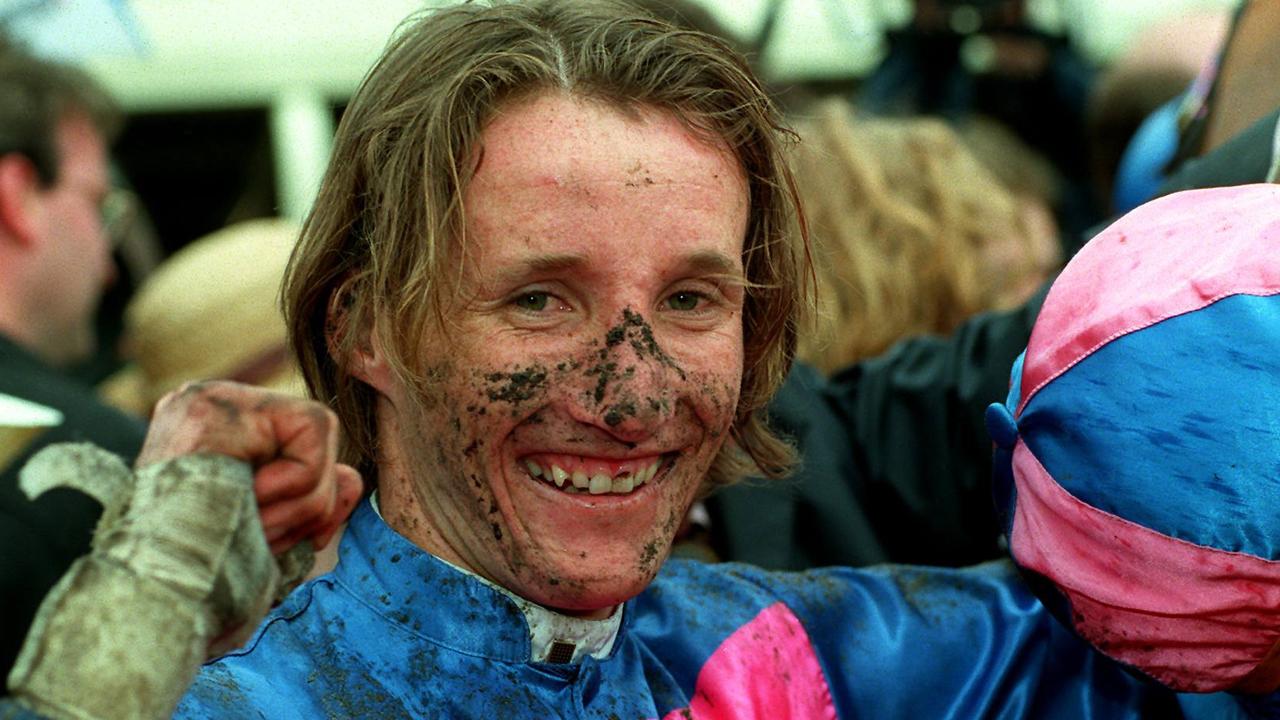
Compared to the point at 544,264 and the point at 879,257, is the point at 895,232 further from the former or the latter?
the point at 544,264

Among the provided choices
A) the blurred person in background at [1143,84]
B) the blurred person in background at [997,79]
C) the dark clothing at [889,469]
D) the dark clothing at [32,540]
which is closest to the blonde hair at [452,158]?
the dark clothing at [889,469]

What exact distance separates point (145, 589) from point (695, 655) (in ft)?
2.91

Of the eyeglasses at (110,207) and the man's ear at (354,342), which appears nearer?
the man's ear at (354,342)

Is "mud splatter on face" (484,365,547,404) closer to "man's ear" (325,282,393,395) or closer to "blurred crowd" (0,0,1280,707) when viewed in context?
"man's ear" (325,282,393,395)

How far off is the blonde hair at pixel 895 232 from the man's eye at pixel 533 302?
163 cm

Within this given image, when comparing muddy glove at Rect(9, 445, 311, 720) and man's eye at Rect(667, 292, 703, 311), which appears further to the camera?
man's eye at Rect(667, 292, 703, 311)

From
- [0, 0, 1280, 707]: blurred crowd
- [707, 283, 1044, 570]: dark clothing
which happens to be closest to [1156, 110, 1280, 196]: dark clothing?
[0, 0, 1280, 707]: blurred crowd

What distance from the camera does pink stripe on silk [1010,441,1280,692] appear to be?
1796mm

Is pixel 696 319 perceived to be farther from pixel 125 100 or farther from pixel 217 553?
pixel 125 100

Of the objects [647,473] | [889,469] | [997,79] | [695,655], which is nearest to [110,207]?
[889,469]

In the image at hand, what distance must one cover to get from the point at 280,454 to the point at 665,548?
537 mm

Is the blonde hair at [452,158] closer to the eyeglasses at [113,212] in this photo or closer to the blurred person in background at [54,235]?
the blurred person in background at [54,235]

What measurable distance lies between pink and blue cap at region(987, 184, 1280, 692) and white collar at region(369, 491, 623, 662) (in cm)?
54

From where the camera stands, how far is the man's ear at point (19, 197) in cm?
366
